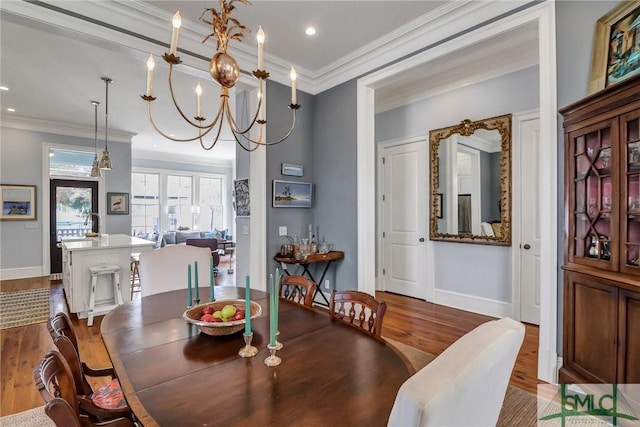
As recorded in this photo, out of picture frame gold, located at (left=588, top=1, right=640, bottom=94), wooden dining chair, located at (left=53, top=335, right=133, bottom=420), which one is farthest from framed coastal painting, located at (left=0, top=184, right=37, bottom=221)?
picture frame gold, located at (left=588, top=1, right=640, bottom=94)

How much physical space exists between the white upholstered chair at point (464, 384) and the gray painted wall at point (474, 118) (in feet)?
11.0

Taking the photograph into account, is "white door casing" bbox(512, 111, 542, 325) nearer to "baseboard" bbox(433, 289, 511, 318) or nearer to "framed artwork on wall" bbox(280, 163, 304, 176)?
"baseboard" bbox(433, 289, 511, 318)

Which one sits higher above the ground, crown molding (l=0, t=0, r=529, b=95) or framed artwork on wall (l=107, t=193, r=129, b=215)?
crown molding (l=0, t=0, r=529, b=95)

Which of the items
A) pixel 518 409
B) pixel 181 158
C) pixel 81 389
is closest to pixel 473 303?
pixel 518 409

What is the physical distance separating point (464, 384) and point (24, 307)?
5692 millimetres

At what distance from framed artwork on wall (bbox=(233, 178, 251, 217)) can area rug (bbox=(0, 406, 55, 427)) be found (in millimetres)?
2258

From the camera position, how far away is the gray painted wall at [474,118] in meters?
3.49

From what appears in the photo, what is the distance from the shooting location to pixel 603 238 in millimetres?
1872

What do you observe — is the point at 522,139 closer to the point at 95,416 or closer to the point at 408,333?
the point at 408,333

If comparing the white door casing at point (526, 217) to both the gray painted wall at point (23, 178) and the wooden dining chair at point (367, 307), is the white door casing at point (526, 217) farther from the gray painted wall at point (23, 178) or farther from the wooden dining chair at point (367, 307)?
the gray painted wall at point (23, 178)

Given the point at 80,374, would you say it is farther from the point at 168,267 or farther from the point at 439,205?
the point at 439,205

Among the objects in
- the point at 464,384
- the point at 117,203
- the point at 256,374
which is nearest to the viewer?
the point at 464,384

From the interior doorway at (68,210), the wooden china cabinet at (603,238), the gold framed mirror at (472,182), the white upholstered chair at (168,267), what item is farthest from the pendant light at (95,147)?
the wooden china cabinet at (603,238)

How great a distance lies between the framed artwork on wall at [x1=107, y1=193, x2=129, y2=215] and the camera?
22.4 feet
